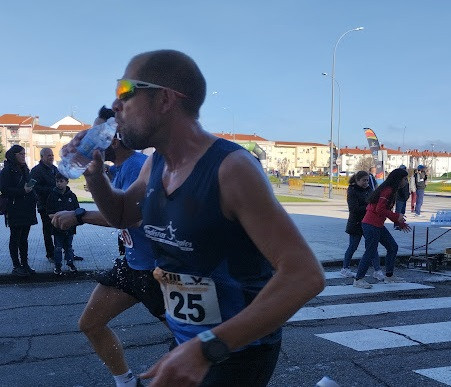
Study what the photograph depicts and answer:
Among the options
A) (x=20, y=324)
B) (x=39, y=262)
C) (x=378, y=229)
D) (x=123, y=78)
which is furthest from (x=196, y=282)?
(x=39, y=262)

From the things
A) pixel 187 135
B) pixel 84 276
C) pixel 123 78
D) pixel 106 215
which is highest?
pixel 123 78

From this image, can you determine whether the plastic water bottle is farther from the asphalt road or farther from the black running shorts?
the asphalt road

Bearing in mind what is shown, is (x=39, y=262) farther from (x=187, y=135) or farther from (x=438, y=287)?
(x=187, y=135)

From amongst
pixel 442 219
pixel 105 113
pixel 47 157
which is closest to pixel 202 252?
pixel 105 113

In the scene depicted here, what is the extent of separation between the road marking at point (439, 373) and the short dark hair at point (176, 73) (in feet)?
11.0

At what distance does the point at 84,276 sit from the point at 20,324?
244cm

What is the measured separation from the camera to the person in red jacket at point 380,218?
7.20 metres

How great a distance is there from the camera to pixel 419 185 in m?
19.4

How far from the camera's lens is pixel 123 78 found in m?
1.71

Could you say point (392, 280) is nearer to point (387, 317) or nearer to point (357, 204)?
point (357, 204)

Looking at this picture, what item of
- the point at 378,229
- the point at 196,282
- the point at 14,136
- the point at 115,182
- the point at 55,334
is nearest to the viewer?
the point at 196,282

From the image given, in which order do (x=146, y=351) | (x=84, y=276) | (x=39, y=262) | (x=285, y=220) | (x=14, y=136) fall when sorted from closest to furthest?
1. (x=285, y=220)
2. (x=146, y=351)
3. (x=84, y=276)
4. (x=39, y=262)
5. (x=14, y=136)

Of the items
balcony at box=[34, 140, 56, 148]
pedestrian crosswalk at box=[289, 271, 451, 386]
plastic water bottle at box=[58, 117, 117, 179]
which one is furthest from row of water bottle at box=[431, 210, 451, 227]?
balcony at box=[34, 140, 56, 148]

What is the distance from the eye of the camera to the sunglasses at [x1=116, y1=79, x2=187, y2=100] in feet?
5.38
